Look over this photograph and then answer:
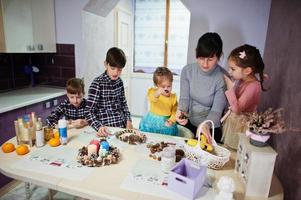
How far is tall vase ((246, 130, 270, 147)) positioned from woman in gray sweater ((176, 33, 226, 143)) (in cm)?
46

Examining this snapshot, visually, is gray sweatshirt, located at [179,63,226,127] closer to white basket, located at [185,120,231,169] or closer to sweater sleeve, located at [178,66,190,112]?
sweater sleeve, located at [178,66,190,112]

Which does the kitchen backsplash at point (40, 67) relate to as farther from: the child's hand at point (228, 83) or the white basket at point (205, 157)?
the white basket at point (205, 157)

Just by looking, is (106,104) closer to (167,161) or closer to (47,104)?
(167,161)

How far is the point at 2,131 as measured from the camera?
1.82 m

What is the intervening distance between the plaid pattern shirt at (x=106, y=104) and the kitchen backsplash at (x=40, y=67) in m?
1.10

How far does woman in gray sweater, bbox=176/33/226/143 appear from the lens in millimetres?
1349

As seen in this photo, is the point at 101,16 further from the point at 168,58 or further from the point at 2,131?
the point at 2,131

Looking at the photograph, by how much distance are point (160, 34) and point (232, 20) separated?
218 centimetres

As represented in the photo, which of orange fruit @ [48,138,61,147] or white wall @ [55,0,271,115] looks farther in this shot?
white wall @ [55,0,271,115]

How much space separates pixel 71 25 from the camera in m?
A: 2.43

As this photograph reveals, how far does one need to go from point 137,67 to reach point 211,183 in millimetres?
3477

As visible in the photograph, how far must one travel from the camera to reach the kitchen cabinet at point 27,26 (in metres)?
1.97

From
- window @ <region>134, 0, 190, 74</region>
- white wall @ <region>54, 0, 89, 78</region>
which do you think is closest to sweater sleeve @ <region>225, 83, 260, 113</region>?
white wall @ <region>54, 0, 89, 78</region>

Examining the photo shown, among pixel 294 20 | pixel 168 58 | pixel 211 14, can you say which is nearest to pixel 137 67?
pixel 168 58
